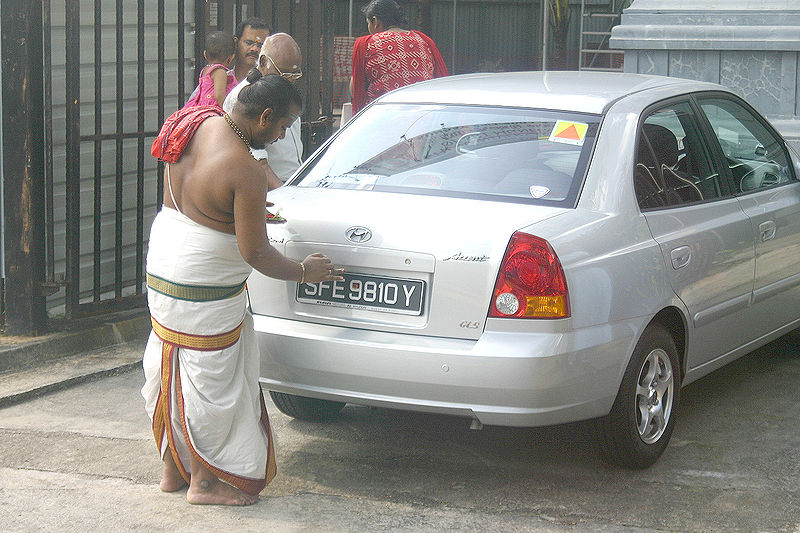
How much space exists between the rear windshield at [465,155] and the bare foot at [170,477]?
4.22ft

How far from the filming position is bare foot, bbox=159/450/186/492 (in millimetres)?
4168

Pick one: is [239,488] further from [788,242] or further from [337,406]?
[788,242]

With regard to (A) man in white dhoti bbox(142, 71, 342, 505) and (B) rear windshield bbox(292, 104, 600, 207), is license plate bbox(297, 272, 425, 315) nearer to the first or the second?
(A) man in white dhoti bbox(142, 71, 342, 505)

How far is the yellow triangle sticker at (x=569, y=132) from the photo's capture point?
451 cm

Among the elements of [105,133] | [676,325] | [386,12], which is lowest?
[676,325]

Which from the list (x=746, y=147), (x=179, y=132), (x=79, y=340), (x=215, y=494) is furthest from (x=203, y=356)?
(x=746, y=147)

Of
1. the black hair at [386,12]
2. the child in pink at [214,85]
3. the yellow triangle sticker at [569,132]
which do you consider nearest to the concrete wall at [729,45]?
the black hair at [386,12]

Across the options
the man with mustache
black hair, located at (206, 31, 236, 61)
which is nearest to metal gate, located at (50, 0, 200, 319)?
black hair, located at (206, 31, 236, 61)

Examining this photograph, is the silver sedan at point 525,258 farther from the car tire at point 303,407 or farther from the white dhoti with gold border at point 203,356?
the white dhoti with gold border at point 203,356

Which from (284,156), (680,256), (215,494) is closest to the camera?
(215,494)

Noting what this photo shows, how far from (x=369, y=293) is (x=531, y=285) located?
0.60m

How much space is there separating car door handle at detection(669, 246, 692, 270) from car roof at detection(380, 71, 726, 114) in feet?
2.11

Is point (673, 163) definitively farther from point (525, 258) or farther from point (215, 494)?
point (215, 494)

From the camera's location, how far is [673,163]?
15.7 ft
